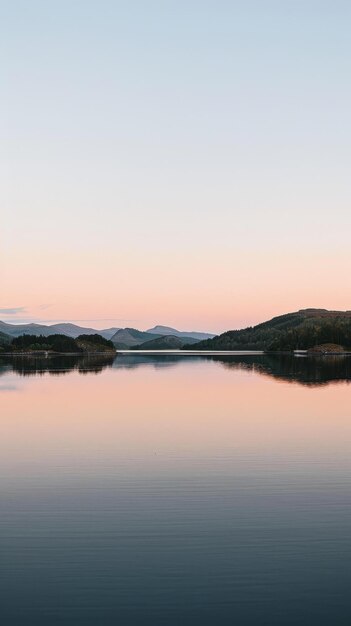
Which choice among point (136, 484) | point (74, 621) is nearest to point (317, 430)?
point (136, 484)

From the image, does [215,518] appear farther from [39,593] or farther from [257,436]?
[257,436]

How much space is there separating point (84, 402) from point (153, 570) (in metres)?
60.6

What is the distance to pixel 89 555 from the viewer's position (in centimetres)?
2214

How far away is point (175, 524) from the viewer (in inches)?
1029

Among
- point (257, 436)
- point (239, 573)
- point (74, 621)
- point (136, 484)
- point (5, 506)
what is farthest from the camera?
point (257, 436)

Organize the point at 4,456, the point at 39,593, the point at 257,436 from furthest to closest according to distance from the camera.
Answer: the point at 257,436
the point at 4,456
the point at 39,593

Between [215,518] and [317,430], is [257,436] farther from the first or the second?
→ [215,518]

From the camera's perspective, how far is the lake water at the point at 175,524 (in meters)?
18.2

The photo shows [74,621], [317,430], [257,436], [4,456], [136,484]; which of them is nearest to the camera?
[74,621]

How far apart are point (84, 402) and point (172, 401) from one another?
11.5 meters

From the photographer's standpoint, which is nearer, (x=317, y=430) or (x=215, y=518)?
(x=215, y=518)

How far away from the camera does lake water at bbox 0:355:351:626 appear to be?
18203 millimetres

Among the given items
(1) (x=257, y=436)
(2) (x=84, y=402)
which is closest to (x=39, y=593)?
(1) (x=257, y=436)

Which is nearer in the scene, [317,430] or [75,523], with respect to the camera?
[75,523]
